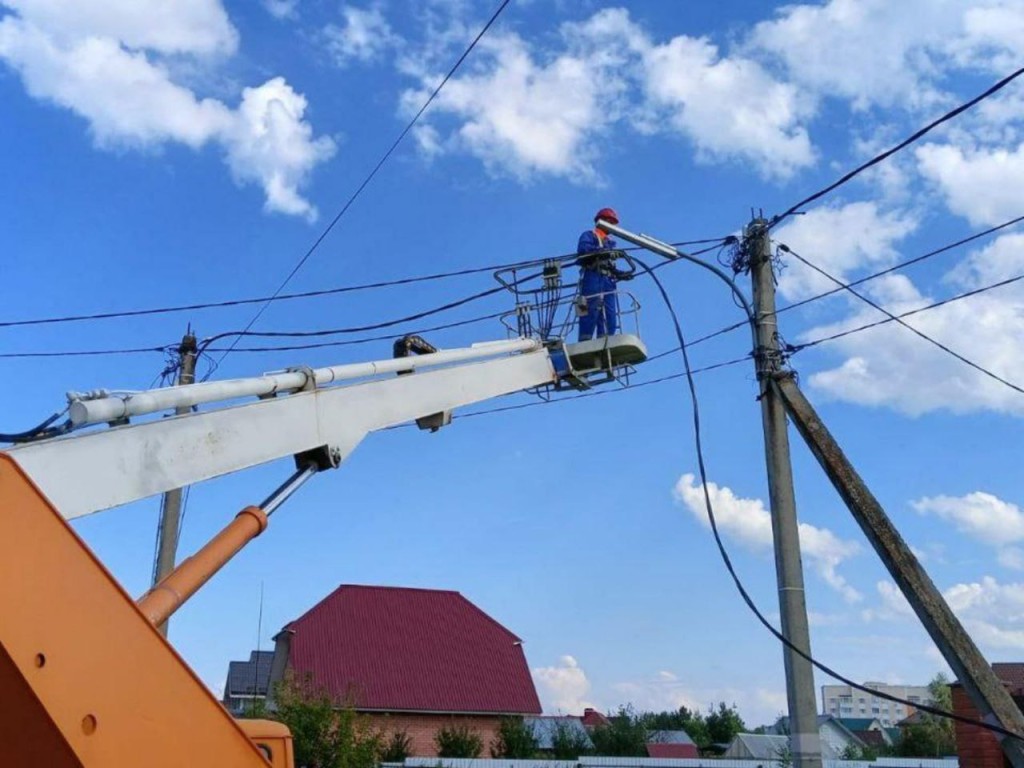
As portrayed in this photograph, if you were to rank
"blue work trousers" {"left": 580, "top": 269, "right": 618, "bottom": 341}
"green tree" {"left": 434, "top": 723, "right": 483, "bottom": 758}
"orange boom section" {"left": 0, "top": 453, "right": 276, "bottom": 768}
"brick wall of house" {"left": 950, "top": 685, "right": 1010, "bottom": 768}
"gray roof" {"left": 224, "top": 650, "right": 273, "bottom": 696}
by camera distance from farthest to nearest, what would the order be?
"gray roof" {"left": 224, "top": 650, "right": 273, "bottom": 696} → "green tree" {"left": 434, "top": 723, "right": 483, "bottom": 758} → "brick wall of house" {"left": 950, "top": 685, "right": 1010, "bottom": 768} → "blue work trousers" {"left": 580, "top": 269, "right": 618, "bottom": 341} → "orange boom section" {"left": 0, "top": 453, "right": 276, "bottom": 768}

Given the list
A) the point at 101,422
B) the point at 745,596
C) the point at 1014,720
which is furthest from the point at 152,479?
the point at 1014,720

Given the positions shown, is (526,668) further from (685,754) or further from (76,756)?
(76,756)

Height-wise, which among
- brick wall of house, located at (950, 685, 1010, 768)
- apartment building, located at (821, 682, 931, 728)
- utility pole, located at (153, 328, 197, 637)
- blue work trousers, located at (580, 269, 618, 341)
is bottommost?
brick wall of house, located at (950, 685, 1010, 768)

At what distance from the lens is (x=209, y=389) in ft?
19.0

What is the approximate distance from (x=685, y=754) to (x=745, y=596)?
48221 millimetres

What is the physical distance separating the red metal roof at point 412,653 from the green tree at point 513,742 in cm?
112

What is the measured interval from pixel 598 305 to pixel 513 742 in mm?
28703

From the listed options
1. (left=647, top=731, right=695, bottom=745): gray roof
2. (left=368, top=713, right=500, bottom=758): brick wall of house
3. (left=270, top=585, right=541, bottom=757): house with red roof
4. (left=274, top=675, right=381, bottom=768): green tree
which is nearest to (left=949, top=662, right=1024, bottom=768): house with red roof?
(left=274, top=675, right=381, bottom=768): green tree

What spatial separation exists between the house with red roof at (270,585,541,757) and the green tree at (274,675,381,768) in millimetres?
11472

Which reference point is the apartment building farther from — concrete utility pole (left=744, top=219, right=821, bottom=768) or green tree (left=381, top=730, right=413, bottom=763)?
concrete utility pole (left=744, top=219, right=821, bottom=768)

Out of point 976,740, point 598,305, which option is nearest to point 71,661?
point 598,305

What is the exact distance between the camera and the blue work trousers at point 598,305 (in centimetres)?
1175

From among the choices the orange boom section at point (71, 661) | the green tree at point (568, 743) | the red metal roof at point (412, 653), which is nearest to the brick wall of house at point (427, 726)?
the red metal roof at point (412, 653)

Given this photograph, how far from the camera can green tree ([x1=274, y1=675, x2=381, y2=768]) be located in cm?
2336
